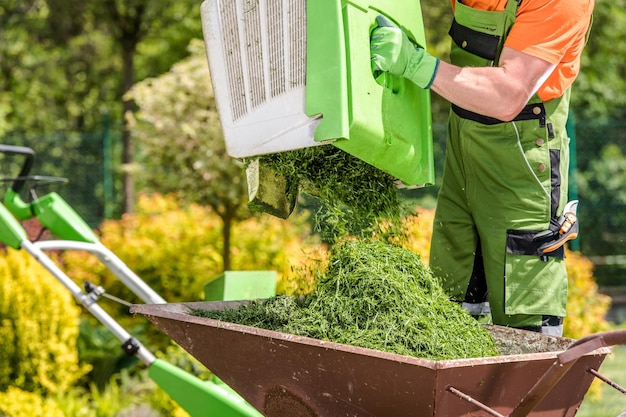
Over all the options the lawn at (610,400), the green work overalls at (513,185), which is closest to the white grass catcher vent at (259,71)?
the green work overalls at (513,185)

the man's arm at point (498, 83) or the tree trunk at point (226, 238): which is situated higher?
the man's arm at point (498, 83)

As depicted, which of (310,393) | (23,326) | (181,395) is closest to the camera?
(310,393)

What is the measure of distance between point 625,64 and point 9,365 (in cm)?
1186

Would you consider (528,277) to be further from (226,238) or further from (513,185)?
Answer: (226,238)

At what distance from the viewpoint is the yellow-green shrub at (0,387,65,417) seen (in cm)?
424

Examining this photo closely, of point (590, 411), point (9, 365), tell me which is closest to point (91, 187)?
point (9, 365)

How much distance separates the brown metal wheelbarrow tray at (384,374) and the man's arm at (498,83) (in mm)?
722

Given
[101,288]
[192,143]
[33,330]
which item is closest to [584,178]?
[192,143]

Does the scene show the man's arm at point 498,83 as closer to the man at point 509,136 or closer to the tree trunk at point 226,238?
the man at point 509,136

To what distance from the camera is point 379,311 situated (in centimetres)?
249

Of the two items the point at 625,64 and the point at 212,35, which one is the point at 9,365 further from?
the point at 625,64

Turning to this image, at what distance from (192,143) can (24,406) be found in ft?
7.88

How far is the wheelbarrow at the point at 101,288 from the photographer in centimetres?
329

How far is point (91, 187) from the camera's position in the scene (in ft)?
34.4
